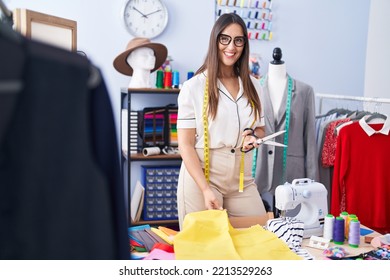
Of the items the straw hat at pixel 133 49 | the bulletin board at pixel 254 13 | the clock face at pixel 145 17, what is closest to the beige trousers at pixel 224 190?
the straw hat at pixel 133 49

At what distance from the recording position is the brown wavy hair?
2.08 metres

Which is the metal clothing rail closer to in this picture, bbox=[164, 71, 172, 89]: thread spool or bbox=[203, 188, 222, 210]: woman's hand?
bbox=[203, 188, 222, 210]: woman's hand

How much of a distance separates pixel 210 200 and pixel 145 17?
203cm

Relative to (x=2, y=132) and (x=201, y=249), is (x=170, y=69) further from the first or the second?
(x=2, y=132)

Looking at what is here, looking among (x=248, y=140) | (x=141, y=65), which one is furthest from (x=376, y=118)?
(x=141, y=65)

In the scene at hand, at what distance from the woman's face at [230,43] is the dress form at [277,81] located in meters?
0.83

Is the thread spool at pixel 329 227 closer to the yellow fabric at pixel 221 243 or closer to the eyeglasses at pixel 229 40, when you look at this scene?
the yellow fabric at pixel 221 243

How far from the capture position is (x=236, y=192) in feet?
7.06

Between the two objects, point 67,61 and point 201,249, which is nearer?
point 67,61

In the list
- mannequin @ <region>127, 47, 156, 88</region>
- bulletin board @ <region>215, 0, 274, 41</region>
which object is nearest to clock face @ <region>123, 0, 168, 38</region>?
mannequin @ <region>127, 47, 156, 88</region>

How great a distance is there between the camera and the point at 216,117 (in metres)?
2.09

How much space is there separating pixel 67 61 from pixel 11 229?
0.27 m
